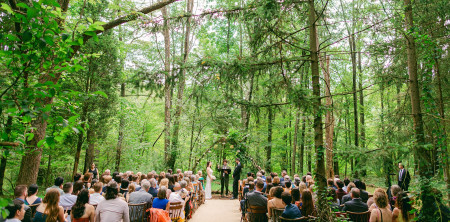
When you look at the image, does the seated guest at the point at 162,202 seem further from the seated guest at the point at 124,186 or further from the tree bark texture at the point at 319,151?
the tree bark texture at the point at 319,151

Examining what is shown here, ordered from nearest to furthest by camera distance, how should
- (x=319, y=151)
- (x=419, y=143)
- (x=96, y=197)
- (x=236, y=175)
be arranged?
(x=419, y=143), (x=96, y=197), (x=319, y=151), (x=236, y=175)

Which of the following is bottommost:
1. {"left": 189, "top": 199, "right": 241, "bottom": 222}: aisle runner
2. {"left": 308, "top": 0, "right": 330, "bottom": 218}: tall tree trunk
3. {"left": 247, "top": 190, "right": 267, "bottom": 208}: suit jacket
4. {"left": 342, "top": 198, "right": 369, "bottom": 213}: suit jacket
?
{"left": 189, "top": 199, "right": 241, "bottom": 222}: aisle runner

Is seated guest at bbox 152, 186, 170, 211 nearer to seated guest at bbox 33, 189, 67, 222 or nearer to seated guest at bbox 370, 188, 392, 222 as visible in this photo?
seated guest at bbox 33, 189, 67, 222

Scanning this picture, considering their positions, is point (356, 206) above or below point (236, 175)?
above

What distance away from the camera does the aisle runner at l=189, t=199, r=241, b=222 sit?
773 centimetres

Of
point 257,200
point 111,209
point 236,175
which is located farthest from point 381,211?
point 236,175

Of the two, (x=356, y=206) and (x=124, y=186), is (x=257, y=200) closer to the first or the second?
(x=356, y=206)

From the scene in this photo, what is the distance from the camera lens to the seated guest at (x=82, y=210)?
383cm

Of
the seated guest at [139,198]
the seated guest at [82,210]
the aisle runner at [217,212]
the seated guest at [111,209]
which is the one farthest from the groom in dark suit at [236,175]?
the seated guest at [82,210]

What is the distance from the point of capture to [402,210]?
430 cm

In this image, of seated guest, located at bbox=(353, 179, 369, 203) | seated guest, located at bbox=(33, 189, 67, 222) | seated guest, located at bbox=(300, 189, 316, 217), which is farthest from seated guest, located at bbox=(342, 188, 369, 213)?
seated guest, located at bbox=(33, 189, 67, 222)

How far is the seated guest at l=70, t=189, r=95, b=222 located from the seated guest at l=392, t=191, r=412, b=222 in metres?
5.08

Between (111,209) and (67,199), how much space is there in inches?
61.8

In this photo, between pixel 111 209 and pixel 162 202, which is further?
pixel 162 202
